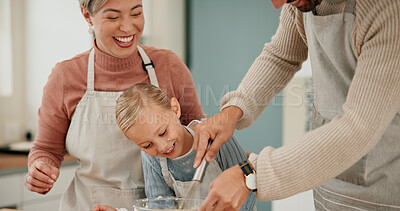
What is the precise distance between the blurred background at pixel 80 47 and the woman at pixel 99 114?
135 centimetres

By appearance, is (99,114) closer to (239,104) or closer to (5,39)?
(239,104)

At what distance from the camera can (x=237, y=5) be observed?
3117 mm

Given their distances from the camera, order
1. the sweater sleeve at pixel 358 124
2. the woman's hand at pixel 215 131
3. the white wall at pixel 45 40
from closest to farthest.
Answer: the sweater sleeve at pixel 358 124 → the woman's hand at pixel 215 131 → the white wall at pixel 45 40

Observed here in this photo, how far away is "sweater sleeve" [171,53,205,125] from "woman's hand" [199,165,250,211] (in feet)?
2.06

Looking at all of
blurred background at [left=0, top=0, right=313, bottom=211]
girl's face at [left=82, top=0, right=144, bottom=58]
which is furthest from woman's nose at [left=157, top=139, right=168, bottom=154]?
blurred background at [left=0, top=0, right=313, bottom=211]

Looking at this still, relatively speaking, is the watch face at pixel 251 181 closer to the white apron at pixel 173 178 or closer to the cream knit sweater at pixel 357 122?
the cream knit sweater at pixel 357 122

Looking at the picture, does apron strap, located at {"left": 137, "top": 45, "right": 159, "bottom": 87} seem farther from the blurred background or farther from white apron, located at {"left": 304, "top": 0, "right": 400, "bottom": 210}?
the blurred background

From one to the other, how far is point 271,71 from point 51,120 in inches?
28.1

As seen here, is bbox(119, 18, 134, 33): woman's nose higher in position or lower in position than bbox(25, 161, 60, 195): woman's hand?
higher

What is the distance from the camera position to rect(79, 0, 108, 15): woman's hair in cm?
128

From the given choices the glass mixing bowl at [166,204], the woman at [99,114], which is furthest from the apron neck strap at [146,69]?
the glass mixing bowl at [166,204]

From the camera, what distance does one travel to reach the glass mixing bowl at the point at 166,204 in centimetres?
97

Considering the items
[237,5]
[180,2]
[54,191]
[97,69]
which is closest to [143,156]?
[97,69]

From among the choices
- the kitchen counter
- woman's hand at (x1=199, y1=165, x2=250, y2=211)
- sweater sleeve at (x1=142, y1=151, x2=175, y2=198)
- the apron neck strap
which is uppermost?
the apron neck strap
